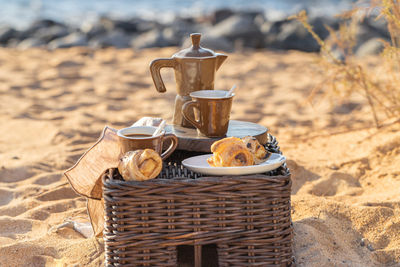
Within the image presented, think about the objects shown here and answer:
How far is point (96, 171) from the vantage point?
229 centimetres

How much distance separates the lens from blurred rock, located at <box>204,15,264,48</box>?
899cm

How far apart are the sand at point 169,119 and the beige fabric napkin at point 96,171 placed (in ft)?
0.46

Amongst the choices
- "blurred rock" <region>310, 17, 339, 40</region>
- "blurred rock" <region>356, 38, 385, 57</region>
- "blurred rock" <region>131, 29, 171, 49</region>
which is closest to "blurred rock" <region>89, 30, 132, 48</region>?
"blurred rock" <region>131, 29, 171, 49</region>

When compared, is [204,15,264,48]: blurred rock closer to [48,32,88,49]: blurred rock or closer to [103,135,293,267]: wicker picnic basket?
[48,32,88,49]: blurred rock

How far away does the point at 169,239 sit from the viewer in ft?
6.08

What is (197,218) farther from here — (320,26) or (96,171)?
(320,26)

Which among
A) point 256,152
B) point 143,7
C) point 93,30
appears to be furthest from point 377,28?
point 143,7

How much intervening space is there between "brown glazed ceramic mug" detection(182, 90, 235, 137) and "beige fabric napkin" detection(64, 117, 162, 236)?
0.25 metres

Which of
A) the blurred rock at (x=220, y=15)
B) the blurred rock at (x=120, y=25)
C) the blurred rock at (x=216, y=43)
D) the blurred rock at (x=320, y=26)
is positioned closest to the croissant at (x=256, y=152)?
the blurred rock at (x=216, y=43)

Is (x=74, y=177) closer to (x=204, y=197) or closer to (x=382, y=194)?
(x=204, y=197)

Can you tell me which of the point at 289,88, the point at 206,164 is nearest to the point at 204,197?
the point at 206,164

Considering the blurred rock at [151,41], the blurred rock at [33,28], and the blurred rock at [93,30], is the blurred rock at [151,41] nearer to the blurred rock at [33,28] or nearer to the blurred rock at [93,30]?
the blurred rock at [93,30]

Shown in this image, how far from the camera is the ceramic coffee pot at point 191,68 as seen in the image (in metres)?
2.35

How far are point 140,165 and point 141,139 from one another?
0.17 metres
